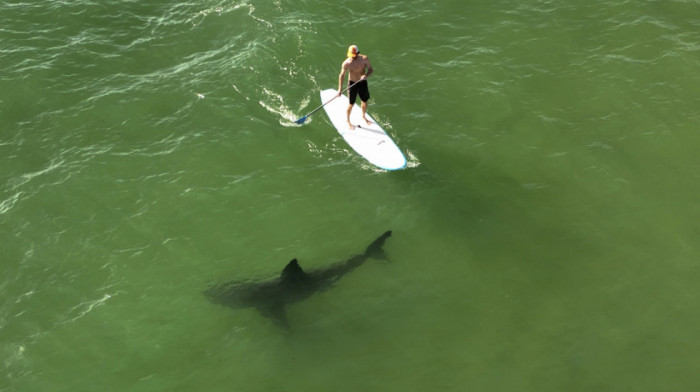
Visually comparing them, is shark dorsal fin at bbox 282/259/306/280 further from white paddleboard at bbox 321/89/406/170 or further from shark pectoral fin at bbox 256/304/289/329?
white paddleboard at bbox 321/89/406/170

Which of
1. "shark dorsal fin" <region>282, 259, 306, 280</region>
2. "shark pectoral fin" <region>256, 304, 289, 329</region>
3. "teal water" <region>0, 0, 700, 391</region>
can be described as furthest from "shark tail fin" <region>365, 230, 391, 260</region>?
"shark pectoral fin" <region>256, 304, 289, 329</region>

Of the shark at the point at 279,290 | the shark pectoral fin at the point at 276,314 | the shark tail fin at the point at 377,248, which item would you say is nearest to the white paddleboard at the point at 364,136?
the shark tail fin at the point at 377,248

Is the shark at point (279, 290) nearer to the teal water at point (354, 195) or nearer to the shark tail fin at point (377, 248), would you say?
the teal water at point (354, 195)

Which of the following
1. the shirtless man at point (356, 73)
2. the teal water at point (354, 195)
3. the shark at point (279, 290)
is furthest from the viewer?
the shirtless man at point (356, 73)

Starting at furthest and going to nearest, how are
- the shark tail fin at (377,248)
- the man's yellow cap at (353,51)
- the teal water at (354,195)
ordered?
the man's yellow cap at (353,51) < the shark tail fin at (377,248) < the teal water at (354,195)

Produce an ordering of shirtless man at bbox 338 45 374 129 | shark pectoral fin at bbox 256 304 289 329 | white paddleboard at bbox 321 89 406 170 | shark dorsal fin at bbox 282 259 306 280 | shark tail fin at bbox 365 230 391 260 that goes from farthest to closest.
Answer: white paddleboard at bbox 321 89 406 170 < shirtless man at bbox 338 45 374 129 < shark tail fin at bbox 365 230 391 260 < shark dorsal fin at bbox 282 259 306 280 < shark pectoral fin at bbox 256 304 289 329

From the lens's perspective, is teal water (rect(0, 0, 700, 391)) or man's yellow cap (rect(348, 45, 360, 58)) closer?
teal water (rect(0, 0, 700, 391))

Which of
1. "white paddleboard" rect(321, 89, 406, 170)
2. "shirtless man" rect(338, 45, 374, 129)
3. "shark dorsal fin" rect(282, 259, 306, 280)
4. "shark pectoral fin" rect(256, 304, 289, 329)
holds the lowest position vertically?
"shark pectoral fin" rect(256, 304, 289, 329)

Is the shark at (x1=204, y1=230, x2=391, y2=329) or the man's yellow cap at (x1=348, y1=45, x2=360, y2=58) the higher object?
the man's yellow cap at (x1=348, y1=45, x2=360, y2=58)
